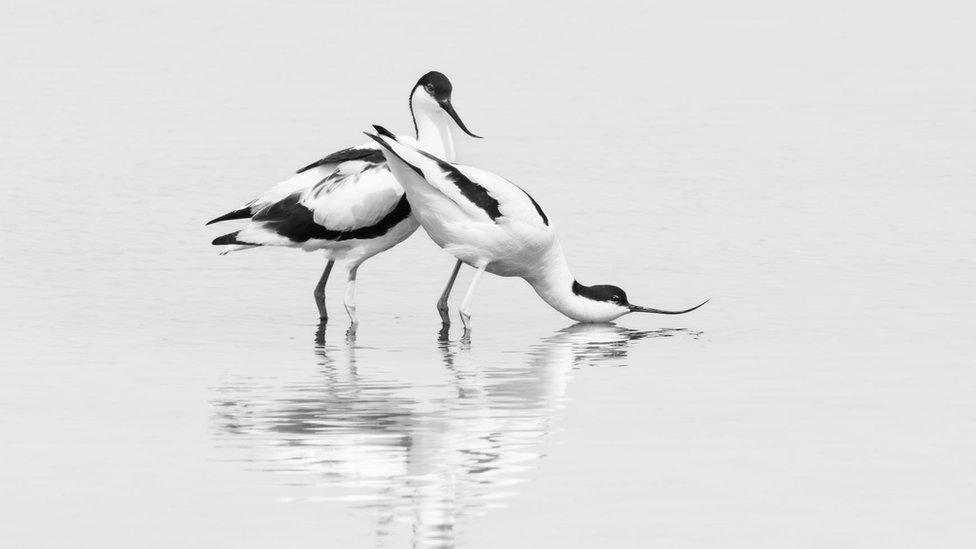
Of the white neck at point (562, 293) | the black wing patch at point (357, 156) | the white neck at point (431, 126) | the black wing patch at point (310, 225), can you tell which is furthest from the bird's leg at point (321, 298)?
the white neck at point (562, 293)

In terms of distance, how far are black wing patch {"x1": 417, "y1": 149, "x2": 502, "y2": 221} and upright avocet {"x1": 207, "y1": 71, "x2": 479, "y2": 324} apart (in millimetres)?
560

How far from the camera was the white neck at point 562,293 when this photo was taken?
43.4 feet

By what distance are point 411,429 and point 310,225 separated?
13.2ft

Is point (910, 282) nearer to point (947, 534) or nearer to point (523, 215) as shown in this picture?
point (523, 215)

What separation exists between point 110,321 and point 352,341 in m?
1.72

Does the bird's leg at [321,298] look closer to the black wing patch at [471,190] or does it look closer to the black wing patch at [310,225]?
the black wing patch at [310,225]

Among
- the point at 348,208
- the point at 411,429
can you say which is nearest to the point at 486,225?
the point at 348,208

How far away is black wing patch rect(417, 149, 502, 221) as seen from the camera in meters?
12.4

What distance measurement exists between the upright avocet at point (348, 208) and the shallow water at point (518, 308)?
0.51 m

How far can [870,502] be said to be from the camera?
26.1 ft

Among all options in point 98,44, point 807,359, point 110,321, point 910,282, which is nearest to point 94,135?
point 98,44

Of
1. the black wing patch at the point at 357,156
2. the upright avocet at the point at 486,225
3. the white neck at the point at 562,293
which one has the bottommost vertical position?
the white neck at the point at 562,293

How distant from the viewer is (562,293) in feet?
43.5

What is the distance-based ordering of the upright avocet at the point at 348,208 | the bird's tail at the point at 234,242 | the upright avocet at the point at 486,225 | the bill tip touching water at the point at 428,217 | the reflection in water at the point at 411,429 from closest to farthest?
the reflection in water at the point at 411,429 → the upright avocet at the point at 486,225 → the bill tip touching water at the point at 428,217 → the upright avocet at the point at 348,208 → the bird's tail at the point at 234,242
